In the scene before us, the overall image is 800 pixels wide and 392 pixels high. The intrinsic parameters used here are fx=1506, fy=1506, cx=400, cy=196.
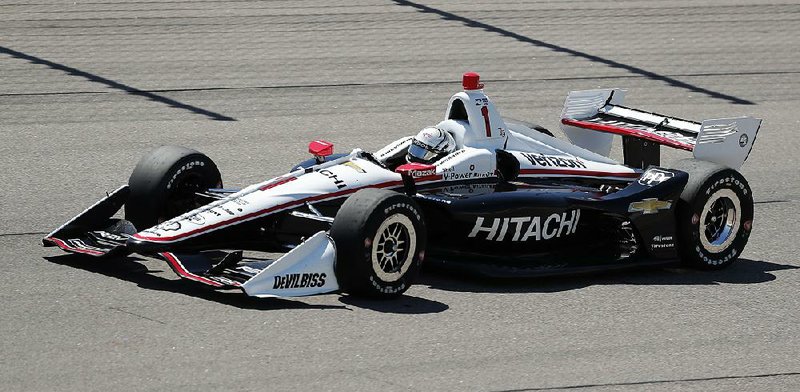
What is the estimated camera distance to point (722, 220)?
10.1 m

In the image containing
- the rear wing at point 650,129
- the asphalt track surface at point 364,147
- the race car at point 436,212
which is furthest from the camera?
the rear wing at point 650,129

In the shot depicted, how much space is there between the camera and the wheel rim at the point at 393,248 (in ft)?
28.5

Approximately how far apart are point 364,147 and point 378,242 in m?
5.05

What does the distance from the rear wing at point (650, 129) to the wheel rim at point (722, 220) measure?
495 mm

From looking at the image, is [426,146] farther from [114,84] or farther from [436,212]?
[114,84]

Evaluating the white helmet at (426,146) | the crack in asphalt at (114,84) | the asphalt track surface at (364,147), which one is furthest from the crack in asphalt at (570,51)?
the white helmet at (426,146)

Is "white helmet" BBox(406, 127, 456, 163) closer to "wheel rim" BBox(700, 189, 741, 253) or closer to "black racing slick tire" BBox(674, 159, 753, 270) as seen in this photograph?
"black racing slick tire" BBox(674, 159, 753, 270)

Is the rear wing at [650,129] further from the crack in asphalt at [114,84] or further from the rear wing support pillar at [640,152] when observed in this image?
the crack in asphalt at [114,84]

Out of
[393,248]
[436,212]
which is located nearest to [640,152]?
[436,212]

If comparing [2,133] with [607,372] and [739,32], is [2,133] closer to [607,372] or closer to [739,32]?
[607,372]

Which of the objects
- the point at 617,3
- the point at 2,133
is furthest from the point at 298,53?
the point at 617,3

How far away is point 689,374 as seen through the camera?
778cm

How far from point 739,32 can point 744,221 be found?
34.5ft

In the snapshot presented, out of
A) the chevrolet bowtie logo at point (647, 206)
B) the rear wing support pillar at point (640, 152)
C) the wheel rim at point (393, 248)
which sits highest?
the rear wing support pillar at point (640, 152)
